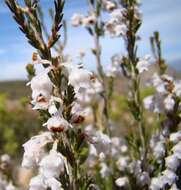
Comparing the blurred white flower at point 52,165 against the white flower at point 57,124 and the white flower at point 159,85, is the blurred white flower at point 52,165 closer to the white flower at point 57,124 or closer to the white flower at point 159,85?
the white flower at point 57,124

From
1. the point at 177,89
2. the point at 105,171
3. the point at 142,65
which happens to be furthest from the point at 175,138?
the point at 105,171

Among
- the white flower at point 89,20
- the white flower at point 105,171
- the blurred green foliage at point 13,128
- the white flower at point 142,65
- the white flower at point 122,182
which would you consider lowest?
the blurred green foliage at point 13,128

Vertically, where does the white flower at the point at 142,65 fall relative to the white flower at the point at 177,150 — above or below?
above

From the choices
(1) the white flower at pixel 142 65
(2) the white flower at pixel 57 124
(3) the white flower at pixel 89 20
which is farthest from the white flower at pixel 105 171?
(2) the white flower at pixel 57 124

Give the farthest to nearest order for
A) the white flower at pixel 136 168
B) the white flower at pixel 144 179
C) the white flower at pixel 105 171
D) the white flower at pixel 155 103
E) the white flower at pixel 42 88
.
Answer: the white flower at pixel 105 171
the white flower at pixel 155 103
the white flower at pixel 136 168
the white flower at pixel 144 179
the white flower at pixel 42 88

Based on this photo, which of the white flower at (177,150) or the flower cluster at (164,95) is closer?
the white flower at (177,150)

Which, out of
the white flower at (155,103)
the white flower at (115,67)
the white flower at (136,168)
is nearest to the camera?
the white flower at (136,168)

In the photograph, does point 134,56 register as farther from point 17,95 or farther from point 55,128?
point 17,95

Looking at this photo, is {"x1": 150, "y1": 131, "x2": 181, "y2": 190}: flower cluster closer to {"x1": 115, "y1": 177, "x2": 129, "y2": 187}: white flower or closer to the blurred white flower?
{"x1": 115, "y1": 177, "x2": 129, "y2": 187}: white flower

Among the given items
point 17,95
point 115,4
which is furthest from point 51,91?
point 17,95
